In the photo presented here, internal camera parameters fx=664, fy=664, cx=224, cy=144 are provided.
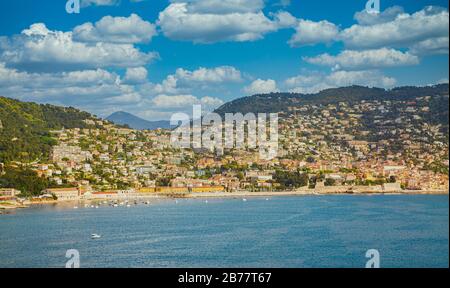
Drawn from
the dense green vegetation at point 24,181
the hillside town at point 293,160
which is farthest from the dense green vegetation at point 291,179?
the dense green vegetation at point 24,181

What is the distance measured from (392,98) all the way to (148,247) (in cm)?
2242

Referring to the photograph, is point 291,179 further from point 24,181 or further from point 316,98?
point 24,181

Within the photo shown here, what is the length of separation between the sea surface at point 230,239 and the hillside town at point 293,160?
30.3ft

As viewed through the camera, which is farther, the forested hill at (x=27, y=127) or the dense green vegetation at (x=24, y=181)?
the forested hill at (x=27, y=127)

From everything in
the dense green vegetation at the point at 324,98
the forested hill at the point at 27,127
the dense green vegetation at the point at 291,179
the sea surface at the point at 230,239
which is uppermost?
the dense green vegetation at the point at 324,98

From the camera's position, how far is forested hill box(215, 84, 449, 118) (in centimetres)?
2947

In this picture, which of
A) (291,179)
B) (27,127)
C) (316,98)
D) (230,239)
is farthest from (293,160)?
(230,239)

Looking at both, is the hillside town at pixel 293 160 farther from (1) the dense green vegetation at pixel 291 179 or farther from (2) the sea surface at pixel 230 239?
(2) the sea surface at pixel 230 239

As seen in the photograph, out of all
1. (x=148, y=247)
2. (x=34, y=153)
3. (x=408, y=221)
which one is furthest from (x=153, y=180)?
(x=148, y=247)

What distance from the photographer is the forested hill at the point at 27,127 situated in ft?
81.7

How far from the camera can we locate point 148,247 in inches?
379

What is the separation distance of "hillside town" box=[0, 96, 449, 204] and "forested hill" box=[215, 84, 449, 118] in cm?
36

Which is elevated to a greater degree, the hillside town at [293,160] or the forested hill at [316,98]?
the forested hill at [316,98]

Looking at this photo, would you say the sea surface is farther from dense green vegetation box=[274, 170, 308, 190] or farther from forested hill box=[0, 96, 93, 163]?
dense green vegetation box=[274, 170, 308, 190]
